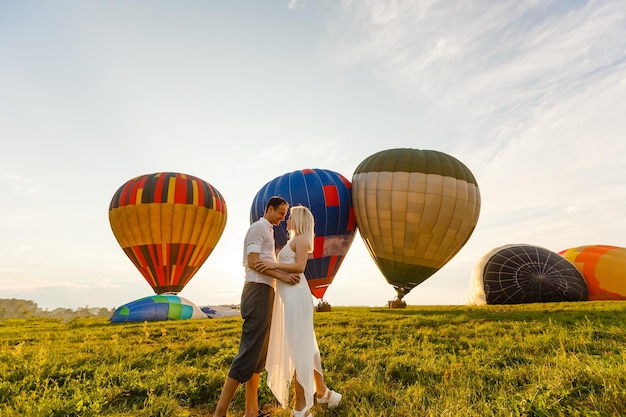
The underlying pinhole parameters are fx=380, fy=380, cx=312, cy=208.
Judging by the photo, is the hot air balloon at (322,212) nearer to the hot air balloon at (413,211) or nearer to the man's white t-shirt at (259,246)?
the hot air balloon at (413,211)

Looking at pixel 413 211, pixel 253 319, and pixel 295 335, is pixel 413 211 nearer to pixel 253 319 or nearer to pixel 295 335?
pixel 295 335

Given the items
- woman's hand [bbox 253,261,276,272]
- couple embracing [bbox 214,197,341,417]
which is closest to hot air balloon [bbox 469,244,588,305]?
couple embracing [bbox 214,197,341,417]

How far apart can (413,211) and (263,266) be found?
696 inches

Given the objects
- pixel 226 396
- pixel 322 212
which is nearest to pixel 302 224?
pixel 226 396

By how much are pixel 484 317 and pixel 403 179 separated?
34.6ft

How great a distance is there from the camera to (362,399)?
155 inches

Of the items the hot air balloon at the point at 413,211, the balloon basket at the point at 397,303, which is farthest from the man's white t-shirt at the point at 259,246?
the balloon basket at the point at 397,303

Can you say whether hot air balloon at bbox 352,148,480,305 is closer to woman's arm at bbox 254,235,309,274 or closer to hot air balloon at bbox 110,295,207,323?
hot air balloon at bbox 110,295,207,323

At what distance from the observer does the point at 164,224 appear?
24.9 meters

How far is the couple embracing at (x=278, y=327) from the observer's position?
388 cm

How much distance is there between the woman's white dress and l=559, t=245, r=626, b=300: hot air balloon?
27402mm

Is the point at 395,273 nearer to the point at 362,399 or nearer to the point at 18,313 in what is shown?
the point at 362,399

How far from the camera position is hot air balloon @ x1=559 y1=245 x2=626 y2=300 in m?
23.9

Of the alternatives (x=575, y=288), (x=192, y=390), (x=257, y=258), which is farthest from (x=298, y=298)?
(x=575, y=288)
